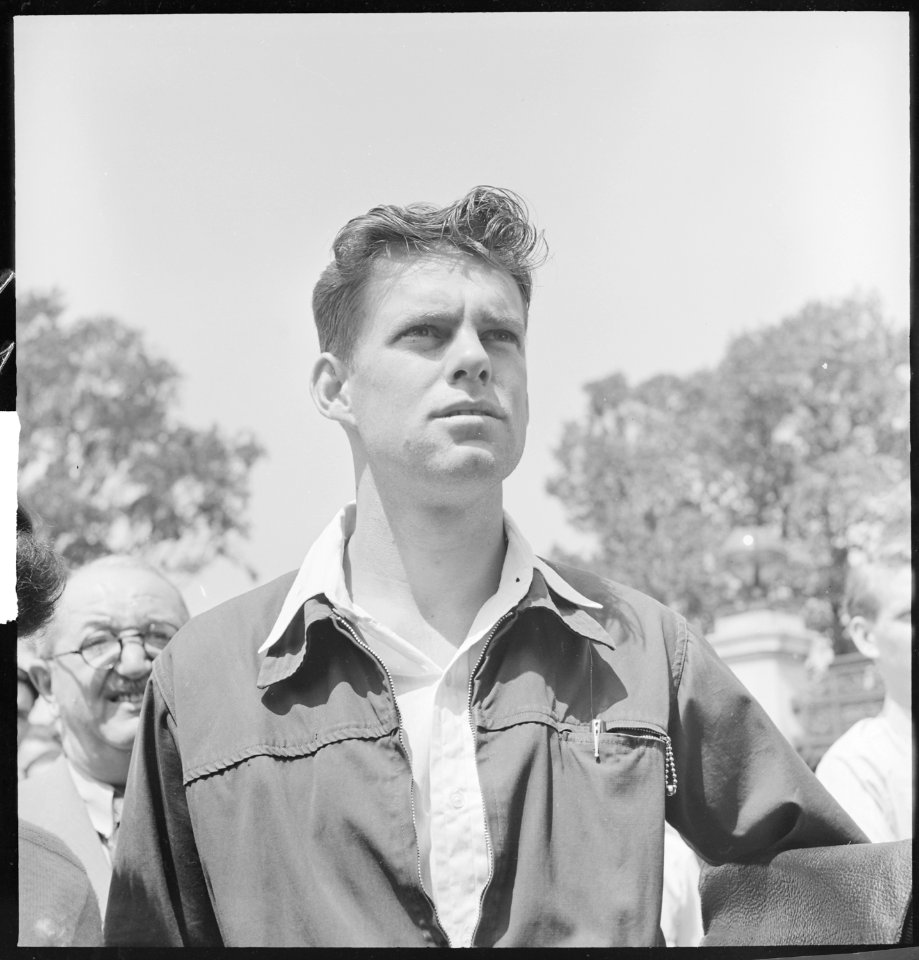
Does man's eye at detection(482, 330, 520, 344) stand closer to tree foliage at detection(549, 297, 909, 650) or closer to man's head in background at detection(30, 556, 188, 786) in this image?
tree foliage at detection(549, 297, 909, 650)

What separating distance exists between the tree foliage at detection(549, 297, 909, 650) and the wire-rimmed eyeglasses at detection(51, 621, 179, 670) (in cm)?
101

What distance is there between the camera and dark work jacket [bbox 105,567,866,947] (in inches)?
100

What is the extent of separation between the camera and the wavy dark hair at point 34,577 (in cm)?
293

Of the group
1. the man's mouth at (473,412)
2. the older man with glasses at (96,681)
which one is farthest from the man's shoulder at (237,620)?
the man's mouth at (473,412)

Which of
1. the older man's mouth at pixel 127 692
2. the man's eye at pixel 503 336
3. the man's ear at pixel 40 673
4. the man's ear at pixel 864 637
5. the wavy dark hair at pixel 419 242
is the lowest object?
the older man's mouth at pixel 127 692

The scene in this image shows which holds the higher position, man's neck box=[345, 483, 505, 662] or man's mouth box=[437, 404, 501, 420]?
man's mouth box=[437, 404, 501, 420]

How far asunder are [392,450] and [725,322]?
2.90 feet

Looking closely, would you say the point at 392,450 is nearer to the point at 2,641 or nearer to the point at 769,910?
the point at 2,641

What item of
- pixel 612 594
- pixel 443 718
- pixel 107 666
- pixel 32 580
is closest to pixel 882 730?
pixel 612 594

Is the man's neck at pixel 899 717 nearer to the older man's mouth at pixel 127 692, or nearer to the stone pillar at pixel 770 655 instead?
the stone pillar at pixel 770 655

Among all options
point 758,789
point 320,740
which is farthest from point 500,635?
point 758,789

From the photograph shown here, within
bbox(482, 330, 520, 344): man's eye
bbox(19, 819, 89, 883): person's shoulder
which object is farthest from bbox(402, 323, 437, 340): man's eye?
bbox(19, 819, 89, 883): person's shoulder

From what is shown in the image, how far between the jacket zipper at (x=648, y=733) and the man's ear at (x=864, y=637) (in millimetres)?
721

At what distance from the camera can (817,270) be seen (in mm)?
2955
